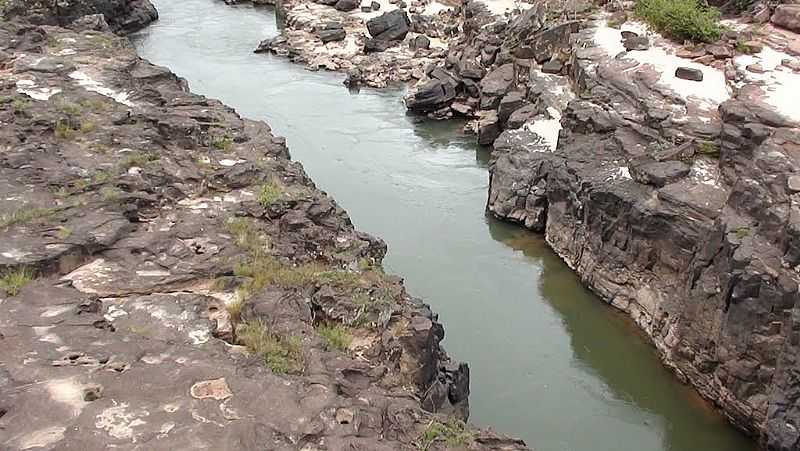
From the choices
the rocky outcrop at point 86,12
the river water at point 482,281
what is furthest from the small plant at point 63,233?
the rocky outcrop at point 86,12

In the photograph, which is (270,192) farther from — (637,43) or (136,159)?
(637,43)

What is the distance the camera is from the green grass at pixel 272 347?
11359 mm

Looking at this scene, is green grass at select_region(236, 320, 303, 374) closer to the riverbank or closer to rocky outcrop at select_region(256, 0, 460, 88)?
the riverbank

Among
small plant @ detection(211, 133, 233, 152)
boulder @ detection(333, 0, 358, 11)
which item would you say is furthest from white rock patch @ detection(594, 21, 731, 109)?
boulder @ detection(333, 0, 358, 11)

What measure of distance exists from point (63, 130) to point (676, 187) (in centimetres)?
1384

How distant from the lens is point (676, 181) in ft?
66.2

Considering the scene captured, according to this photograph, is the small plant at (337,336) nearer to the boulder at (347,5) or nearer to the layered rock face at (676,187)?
the layered rock face at (676,187)

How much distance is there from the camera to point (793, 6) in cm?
2542

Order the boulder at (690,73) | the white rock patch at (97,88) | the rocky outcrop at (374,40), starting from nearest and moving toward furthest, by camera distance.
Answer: the white rock patch at (97,88), the boulder at (690,73), the rocky outcrop at (374,40)

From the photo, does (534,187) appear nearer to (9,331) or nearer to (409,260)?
(409,260)

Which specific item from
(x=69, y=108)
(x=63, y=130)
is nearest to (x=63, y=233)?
(x=63, y=130)

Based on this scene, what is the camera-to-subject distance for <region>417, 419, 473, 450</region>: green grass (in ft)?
33.1

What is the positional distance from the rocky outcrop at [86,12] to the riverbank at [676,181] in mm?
16746

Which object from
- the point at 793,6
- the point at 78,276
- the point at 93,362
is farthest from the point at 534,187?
the point at 93,362
